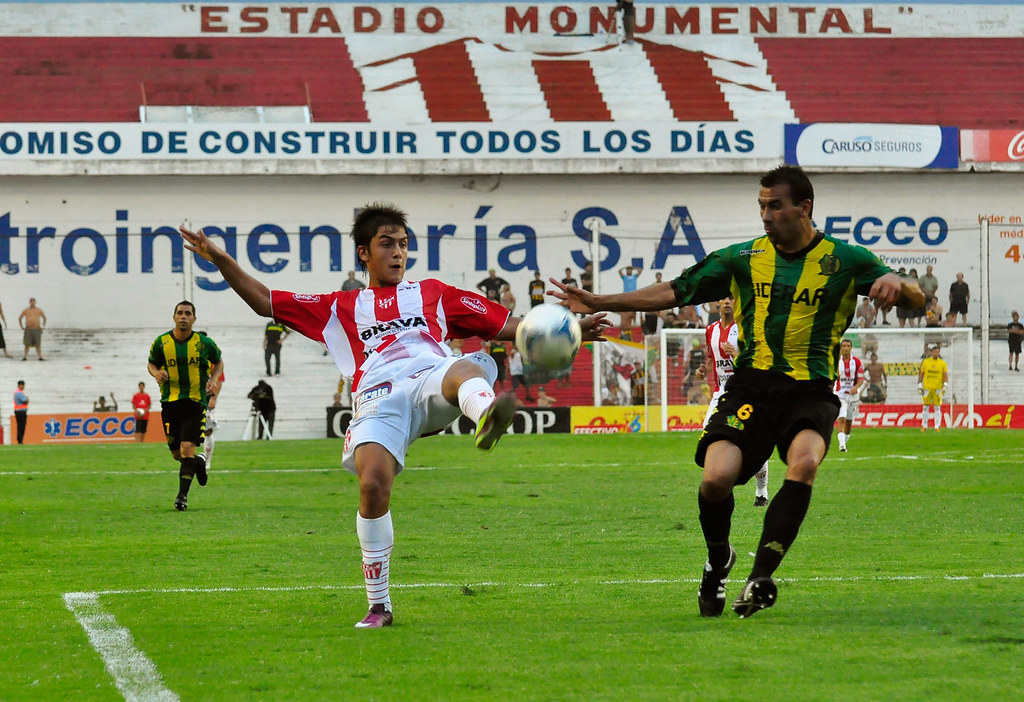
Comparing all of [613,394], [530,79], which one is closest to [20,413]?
[613,394]

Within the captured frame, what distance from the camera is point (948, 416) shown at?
108ft

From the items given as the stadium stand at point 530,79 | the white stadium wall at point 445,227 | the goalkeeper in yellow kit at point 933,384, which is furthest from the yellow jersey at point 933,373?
the stadium stand at point 530,79

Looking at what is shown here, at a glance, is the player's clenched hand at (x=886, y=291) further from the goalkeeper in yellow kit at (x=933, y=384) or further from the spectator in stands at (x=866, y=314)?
the spectator in stands at (x=866, y=314)

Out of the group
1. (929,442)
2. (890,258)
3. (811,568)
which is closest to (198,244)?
(811,568)

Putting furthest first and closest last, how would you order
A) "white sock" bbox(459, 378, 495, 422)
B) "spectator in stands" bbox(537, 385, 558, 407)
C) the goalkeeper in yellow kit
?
"spectator in stands" bbox(537, 385, 558, 407) → the goalkeeper in yellow kit → "white sock" bbox(459, 378, 495, 422)

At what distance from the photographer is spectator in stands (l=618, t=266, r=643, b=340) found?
33.3 m

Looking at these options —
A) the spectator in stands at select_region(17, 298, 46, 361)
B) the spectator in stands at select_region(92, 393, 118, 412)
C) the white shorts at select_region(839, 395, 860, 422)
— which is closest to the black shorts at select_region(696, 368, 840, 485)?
the white shorts at select_region(839, 395, 860, 422)

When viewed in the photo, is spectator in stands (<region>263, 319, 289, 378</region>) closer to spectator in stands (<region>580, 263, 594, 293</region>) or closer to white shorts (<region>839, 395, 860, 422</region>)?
spectator in stands (<region>580, 263, 594, 293</region>)

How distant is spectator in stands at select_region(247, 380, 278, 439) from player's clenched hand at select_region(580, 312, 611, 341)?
2521 centimetres

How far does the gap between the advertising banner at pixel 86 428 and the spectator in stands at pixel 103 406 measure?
1635 mm

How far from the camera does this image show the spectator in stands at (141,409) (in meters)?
31.2

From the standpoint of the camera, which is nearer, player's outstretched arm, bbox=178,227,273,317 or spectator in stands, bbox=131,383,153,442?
player's outstretched arm, bbox=178,227,273,317

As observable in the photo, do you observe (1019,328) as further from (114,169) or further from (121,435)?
(114,169)

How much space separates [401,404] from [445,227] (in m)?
33.2
